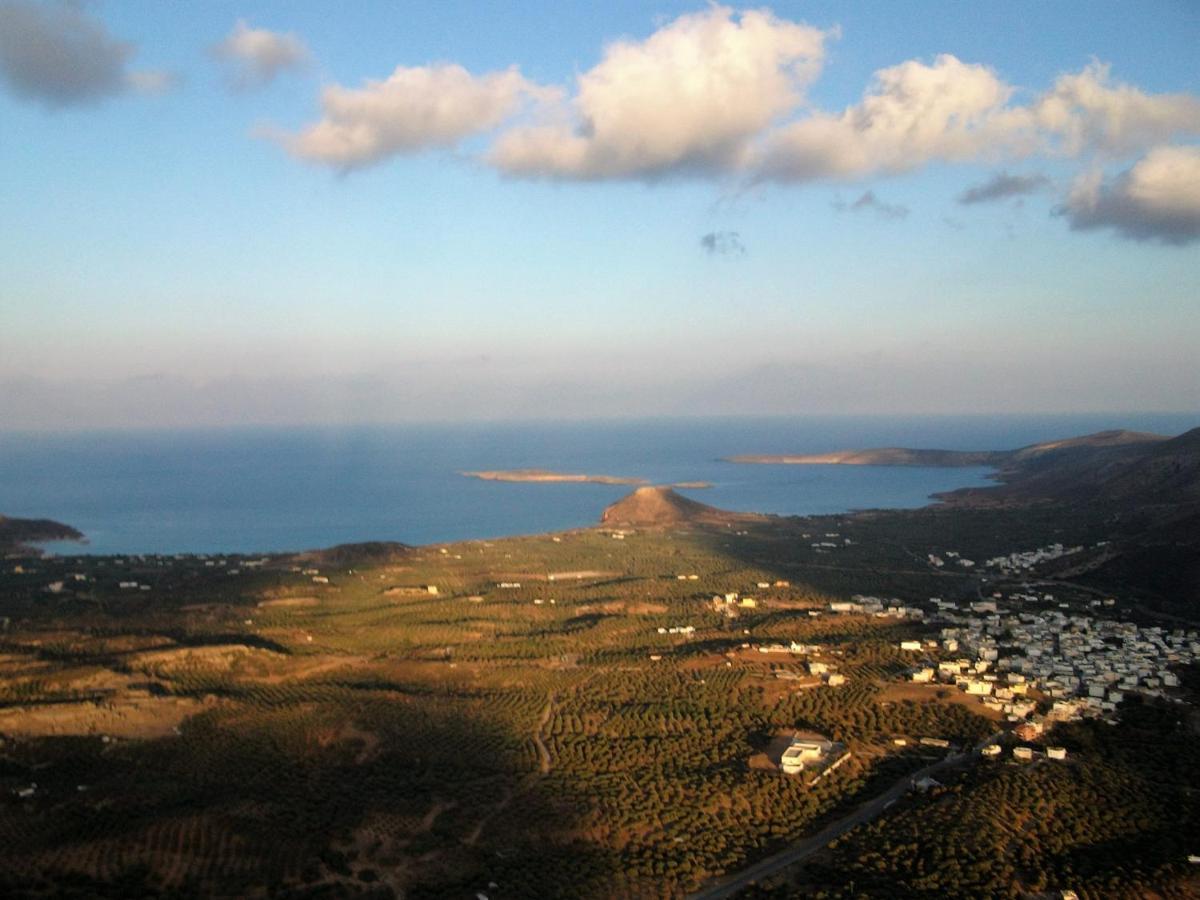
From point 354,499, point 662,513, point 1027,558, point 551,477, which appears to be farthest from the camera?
point 551,477

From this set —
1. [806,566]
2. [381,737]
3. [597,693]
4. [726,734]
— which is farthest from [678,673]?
[806,566]

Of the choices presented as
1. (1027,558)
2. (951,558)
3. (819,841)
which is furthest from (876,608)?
(819,841)

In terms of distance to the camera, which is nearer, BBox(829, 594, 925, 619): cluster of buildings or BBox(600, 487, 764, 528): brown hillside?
BBox(829, 594, 925, 619): cluster of buildings

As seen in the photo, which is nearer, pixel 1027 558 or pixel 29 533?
pixel 1027 558

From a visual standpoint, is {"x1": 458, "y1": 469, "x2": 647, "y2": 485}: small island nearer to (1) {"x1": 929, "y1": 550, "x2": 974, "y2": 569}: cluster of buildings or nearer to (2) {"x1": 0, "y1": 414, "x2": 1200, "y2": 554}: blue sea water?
(2) {"x1": 0, "y1": 414, "x2": 1200, "y2": 554}: blue sea water

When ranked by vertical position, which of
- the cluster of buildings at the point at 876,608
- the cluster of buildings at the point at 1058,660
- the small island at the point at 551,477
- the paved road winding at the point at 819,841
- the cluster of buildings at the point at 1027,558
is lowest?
the paved road winding at the point at 819,841

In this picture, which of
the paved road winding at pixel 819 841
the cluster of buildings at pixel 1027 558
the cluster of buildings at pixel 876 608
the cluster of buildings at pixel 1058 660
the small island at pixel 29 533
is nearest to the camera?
the paved road winding at pixel 819 841

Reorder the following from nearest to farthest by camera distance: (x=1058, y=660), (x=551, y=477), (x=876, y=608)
A: 1. (x=1058, y=660)
2. (x=876, y=608)
3. (x=551, y=477)

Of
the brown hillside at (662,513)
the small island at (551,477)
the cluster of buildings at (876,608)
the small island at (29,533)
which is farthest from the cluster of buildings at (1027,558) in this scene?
the small island at (551,477)

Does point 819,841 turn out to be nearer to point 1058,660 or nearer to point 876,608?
point 1058,660

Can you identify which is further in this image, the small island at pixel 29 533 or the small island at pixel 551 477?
the small island at pixel 551 477

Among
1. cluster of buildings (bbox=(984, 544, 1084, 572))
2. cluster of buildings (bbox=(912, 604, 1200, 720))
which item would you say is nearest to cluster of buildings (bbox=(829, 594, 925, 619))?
cluster of buildings (bbox=(912, 604, 1200, 720))

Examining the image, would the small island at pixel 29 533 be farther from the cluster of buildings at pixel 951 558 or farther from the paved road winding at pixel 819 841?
the paved road winding at pixel 819 841
